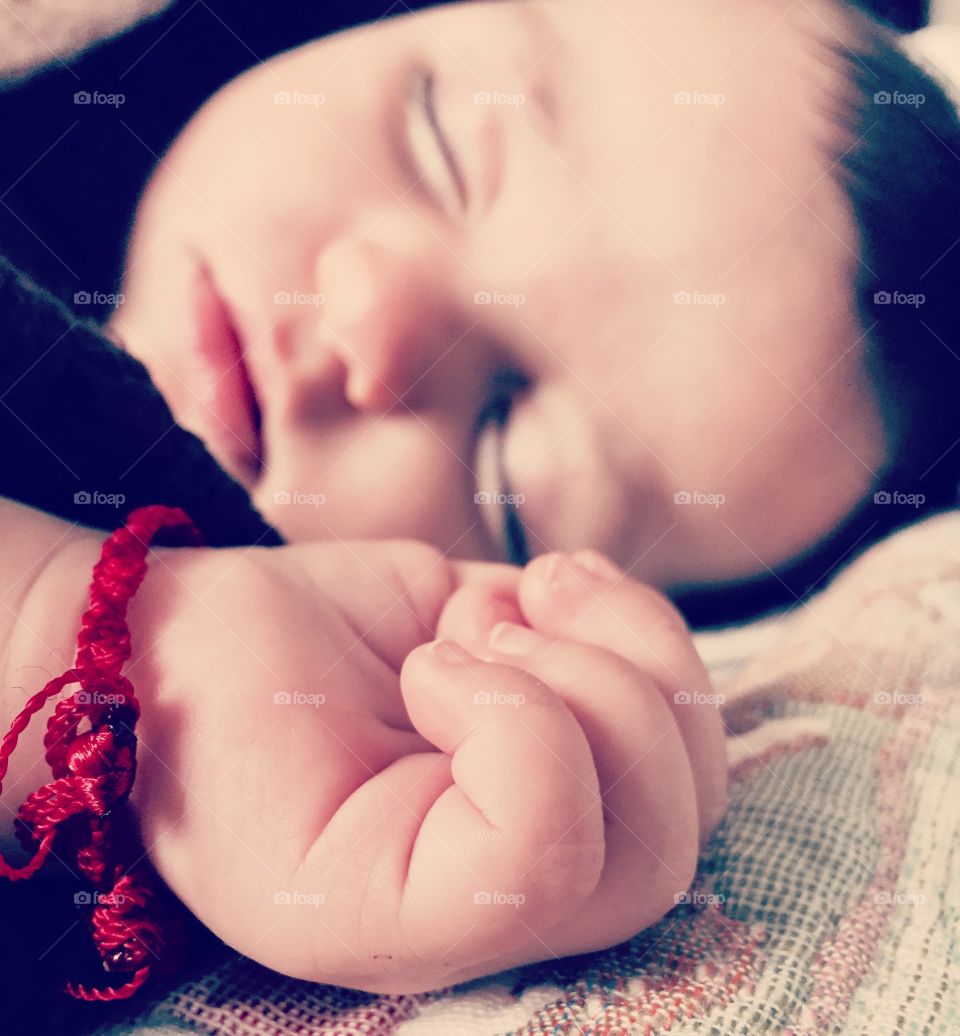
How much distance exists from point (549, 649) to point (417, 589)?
8 cm

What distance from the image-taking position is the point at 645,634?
32 cm

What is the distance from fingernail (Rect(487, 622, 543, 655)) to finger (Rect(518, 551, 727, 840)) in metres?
0.02

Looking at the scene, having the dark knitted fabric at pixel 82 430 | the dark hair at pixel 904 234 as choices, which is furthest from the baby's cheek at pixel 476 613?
the dark hair at pixel 904 234

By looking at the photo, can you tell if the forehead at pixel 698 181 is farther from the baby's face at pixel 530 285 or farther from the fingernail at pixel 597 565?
the fingernail at pixel 597 565

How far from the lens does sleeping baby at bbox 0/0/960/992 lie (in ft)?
1.22

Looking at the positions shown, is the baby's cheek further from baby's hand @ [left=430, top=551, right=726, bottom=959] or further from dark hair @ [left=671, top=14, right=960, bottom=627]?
dark hair @ [left=671, top=14, right=960, bottom=627]

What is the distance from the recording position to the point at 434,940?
24 centimetres

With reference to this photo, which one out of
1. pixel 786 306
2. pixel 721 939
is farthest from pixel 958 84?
pixel 721 939

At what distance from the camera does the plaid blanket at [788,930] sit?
10.0 inches

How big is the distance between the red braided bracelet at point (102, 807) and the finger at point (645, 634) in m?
0.15

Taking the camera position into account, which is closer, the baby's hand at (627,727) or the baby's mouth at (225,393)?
the baby's hand at (627,727)

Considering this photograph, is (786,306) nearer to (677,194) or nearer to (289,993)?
(677,194)

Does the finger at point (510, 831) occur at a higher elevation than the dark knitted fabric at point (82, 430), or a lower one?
lower

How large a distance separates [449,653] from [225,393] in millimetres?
179
